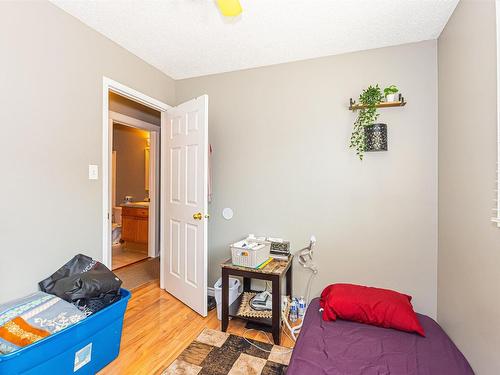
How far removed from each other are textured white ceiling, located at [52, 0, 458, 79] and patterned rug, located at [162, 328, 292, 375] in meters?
2.39

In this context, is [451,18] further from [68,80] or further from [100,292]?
[100,292]

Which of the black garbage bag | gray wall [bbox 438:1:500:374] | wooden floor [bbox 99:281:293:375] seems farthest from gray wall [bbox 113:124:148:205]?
gray wall [bbox 438:1:500:374]

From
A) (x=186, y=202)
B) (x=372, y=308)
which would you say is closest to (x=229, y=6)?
(x=186, y=202)

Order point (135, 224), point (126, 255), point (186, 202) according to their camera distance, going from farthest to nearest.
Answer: point (135, 224) < point (126, 255) < point (186, 202)

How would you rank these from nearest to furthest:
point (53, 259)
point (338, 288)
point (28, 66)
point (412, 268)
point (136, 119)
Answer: point (28, 66) < point (53, 259) < point (338, 288) < point (412, 268) < point (136, 119)

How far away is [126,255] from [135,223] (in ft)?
2.12

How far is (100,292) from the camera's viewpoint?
1.68 m

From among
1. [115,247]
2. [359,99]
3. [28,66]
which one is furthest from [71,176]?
[115,247]

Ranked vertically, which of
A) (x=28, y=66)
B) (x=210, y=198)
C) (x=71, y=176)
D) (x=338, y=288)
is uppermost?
(x=28, y=66)

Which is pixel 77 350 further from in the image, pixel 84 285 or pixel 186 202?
pixel 186 202

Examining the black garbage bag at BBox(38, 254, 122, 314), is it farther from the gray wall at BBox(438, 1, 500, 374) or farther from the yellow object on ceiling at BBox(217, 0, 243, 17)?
the gray wall at BBox(438, 1, 500, 374)

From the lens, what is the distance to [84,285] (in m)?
1.63

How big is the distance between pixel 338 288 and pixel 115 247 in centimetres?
408

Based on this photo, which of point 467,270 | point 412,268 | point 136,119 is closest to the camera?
point 467,270
